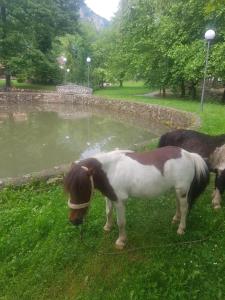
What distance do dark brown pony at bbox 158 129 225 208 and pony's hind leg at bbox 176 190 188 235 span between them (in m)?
0.79

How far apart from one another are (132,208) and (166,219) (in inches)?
21.9

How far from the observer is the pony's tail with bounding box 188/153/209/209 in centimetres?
348

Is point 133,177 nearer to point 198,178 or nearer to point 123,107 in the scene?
point 198,178

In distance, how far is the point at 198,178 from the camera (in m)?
3.50

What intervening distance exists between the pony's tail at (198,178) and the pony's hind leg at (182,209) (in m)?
0.10

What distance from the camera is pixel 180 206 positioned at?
11.9ft

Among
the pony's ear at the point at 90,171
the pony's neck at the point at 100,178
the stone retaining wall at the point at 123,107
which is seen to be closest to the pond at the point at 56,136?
the stone retaining wall at the point at 123,107

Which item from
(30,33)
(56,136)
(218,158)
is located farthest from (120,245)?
(30,33)

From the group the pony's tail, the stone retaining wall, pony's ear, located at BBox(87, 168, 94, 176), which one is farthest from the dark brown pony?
the stone retaining wall

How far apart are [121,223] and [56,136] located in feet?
30.8

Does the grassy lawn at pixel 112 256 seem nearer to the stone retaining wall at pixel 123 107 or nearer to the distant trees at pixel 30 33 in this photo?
the stone retaining wall at pixel 123 107

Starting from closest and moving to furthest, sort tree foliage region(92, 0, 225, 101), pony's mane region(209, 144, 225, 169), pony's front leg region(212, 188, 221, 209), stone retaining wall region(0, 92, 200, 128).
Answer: pony's mane region(209, 144, 225, 169) → pony's front leg region(212, 188, 221, 209) → stone retaining wall region(0, 92, 200, 128) → tree foliage region(92, 0, 225, 101)

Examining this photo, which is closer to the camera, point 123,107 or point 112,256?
point 112,256

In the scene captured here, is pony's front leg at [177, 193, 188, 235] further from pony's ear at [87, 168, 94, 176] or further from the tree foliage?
the tree foliage
